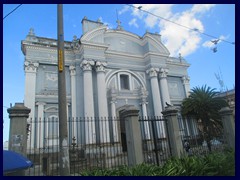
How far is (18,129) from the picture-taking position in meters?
6.77

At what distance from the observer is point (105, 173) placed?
5.70 m

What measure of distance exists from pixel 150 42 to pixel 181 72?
487cm

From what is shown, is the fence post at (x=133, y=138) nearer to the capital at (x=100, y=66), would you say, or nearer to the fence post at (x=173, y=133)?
the fence post at (x=173, y=133)

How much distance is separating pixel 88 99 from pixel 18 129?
9302mm

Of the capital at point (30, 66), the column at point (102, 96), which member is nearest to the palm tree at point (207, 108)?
the column at point (102, 96)

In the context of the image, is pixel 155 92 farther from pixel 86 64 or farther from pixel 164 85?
pixel 86 64

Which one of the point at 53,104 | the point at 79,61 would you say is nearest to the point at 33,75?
the point at 53,104

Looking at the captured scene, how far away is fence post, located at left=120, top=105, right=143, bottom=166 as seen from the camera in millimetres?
8219

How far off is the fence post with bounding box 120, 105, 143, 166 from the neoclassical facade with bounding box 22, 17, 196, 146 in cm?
644

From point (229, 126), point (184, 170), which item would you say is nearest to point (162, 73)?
point (229, 126)

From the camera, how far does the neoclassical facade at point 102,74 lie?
1587 centimetres

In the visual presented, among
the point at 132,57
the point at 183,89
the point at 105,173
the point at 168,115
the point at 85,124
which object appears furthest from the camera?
the point at 183,89

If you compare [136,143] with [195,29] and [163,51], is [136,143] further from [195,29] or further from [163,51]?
[163,51]

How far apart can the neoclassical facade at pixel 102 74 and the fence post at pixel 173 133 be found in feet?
20.0
